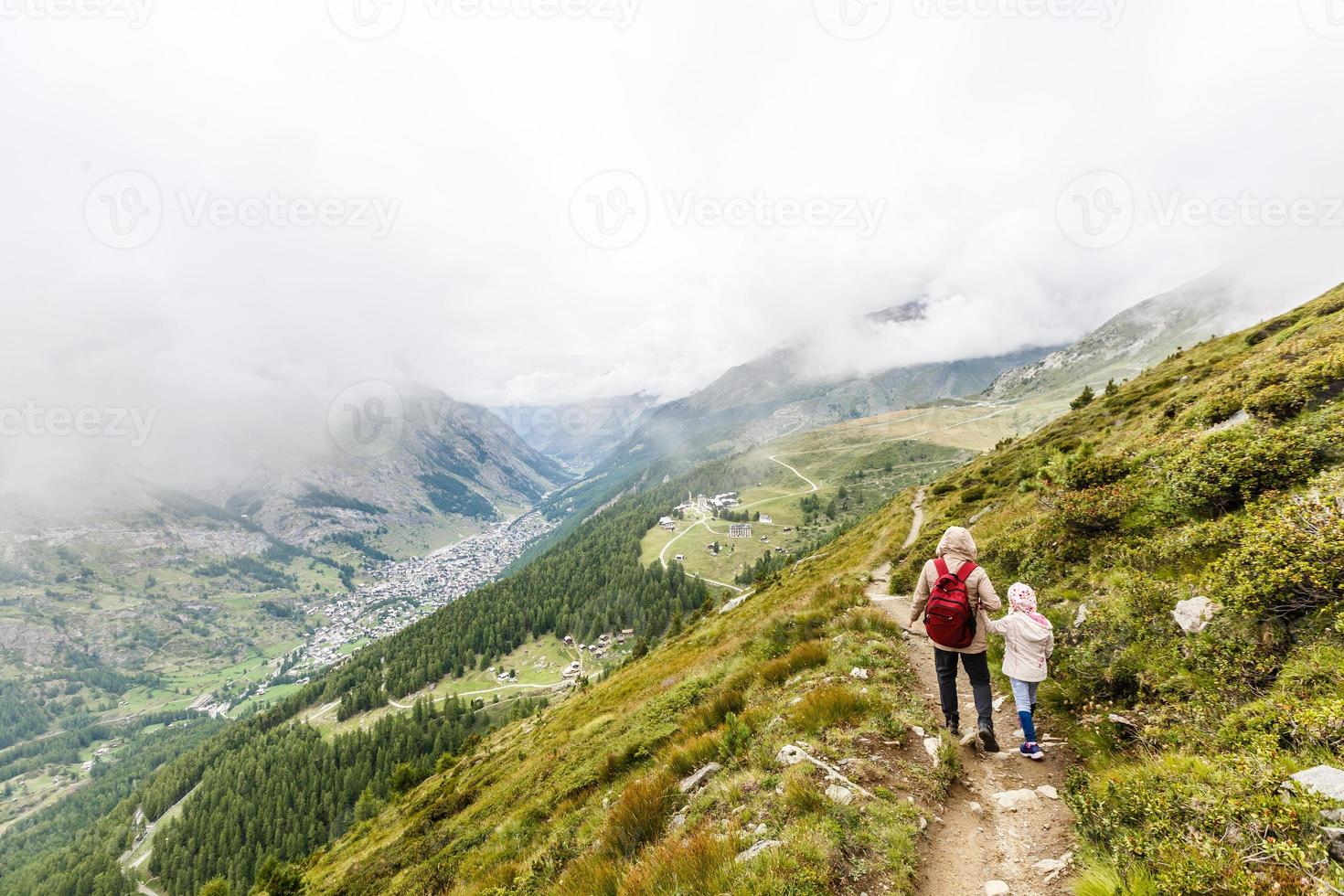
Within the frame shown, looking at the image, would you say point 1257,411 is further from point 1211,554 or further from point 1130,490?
point 1211,554

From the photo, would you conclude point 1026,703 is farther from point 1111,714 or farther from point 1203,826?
point 1203,826

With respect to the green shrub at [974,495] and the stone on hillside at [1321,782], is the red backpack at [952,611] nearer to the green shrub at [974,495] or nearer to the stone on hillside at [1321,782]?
the stone on hillside at [1321,782]

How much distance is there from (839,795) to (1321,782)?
16.2 feet

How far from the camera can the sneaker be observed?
825 centimetres

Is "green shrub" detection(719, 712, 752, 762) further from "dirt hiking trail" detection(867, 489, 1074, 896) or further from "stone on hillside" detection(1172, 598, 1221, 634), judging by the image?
"stone on hillside" detection(1172, 598, 1221, 634)

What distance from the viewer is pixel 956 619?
30.2 feet

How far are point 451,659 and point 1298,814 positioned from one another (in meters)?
166

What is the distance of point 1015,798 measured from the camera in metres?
7.38

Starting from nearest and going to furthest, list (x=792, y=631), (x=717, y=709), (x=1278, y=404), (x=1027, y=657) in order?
(x=1027, y=657) → (x=717, y=709) → (x=1278, y=404) → (x=792, y=631)

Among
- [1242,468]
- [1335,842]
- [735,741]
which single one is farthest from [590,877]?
[1242,468]

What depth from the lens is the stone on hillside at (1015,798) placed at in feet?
23.9

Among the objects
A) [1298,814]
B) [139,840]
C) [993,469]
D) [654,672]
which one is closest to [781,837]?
[1298,814]

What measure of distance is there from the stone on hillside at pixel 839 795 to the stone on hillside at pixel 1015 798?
2.56 meters

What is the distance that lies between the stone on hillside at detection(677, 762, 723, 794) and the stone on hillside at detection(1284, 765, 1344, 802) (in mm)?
7681
